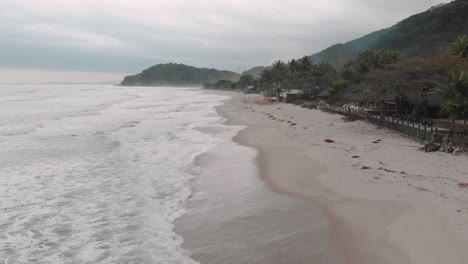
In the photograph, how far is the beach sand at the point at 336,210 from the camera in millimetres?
7594

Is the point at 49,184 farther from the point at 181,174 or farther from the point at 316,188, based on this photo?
the point at 316,188

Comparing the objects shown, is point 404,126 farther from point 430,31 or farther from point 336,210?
point 430,31

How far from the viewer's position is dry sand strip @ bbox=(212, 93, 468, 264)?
759 cm

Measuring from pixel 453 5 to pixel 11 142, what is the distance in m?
123

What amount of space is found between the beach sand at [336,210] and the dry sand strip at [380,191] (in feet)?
0.07

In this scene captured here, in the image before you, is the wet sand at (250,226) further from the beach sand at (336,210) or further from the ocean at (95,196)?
the ocean at (95,196)

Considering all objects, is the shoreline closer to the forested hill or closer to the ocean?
the ocean


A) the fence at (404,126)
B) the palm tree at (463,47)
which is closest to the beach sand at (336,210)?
the fence at (404,126)

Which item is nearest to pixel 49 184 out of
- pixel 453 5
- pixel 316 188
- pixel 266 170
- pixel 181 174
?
pixel 181 174

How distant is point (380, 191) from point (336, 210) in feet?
7.26

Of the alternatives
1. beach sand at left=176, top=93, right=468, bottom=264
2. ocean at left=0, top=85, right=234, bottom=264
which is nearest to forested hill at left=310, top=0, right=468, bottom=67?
beach sand at left=176, top=93, right=468, bottom=264

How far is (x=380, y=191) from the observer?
1147 centimetres

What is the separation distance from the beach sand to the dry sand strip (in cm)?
2

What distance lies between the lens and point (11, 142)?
78.1 ft
